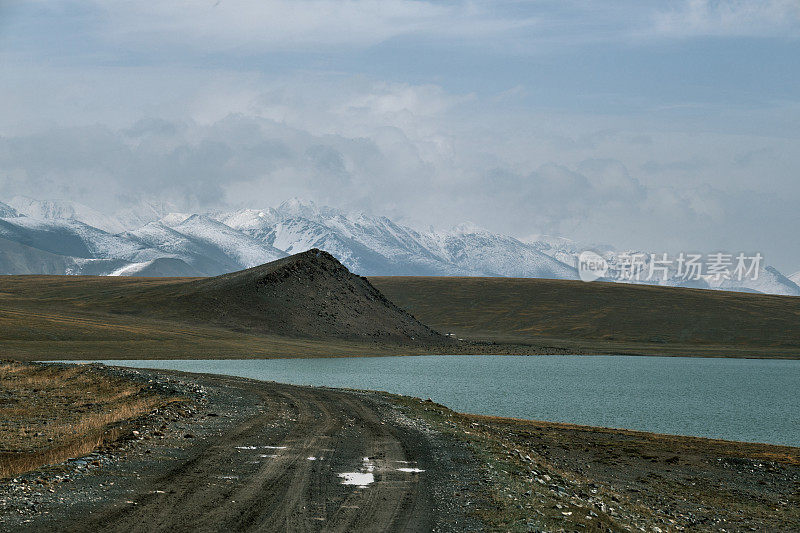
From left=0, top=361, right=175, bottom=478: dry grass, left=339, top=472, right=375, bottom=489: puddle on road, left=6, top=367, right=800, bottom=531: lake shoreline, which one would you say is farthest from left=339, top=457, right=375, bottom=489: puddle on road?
left=0, top=361, right=175, bottom=478: dry grass

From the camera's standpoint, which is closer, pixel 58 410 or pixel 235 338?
pixel 58 410

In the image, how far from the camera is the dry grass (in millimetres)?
28469

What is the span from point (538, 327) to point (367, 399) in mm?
152551

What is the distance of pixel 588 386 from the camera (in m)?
83.2

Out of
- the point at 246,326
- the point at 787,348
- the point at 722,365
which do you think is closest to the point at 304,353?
the point at 246,326

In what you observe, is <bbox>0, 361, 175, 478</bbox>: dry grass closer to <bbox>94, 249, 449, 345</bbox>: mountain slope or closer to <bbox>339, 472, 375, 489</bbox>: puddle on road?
<bbox>339, 472, 375, 489</bbox>: puddle on road

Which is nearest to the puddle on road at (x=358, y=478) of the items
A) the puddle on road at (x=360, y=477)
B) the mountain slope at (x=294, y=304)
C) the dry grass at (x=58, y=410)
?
the puddle on road at (x=360, y=477)

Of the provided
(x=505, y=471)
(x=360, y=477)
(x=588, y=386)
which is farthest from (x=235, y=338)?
(x=360, y=477)

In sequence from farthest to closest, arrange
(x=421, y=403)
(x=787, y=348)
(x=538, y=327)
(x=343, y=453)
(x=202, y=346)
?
(x=538, y=327) < (x=787, y=348) < (x=202, y=346) < (x=421, y=403) < (x=343, y=453)

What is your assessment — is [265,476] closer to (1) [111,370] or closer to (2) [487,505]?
(2) [487,505]

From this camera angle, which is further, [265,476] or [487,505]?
[265,476]

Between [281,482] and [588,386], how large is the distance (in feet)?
211

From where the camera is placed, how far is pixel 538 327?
655ft

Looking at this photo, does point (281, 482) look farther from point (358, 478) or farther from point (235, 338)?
point (235, 338)
